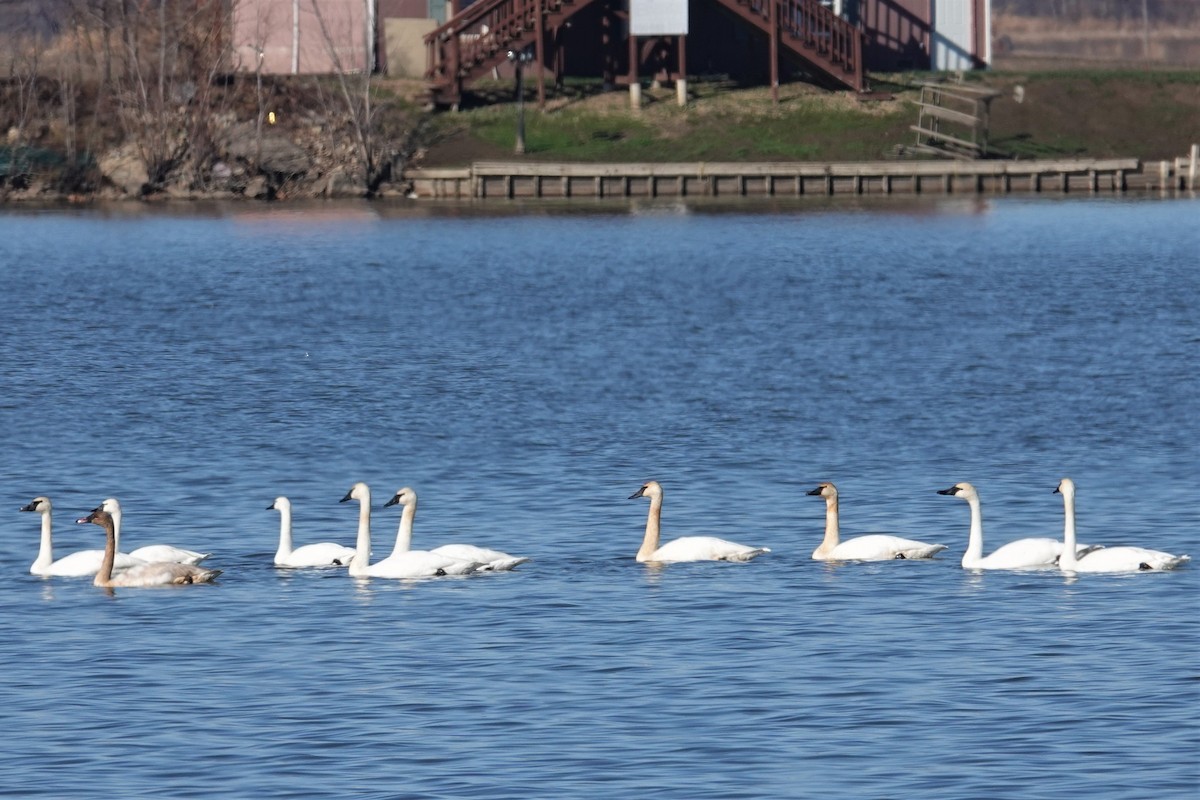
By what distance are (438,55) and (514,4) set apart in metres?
4.42

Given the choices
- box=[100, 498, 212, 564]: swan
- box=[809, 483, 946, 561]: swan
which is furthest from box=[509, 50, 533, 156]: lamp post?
box=[100, 498, 212, 564]: swan

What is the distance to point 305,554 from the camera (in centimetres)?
2225

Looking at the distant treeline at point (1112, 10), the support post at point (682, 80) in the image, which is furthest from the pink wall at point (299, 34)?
the distant treeline at point (1112, 10)

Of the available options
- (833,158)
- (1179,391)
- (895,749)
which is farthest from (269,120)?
(895,749)

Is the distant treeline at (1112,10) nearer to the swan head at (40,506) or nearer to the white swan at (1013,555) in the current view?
the white swan at (1013,555)

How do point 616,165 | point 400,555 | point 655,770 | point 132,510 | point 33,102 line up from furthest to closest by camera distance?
point 33,102, point 616,165, point 132,510, point 400,555, point 655,770

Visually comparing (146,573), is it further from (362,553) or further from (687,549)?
(687,549)

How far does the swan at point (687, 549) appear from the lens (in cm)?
2231

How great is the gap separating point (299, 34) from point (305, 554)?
218ft

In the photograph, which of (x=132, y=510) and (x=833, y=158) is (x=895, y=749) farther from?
(x=833, y=158)

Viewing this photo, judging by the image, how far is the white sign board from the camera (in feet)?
265

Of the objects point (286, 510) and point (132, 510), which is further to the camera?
point (132, 510)

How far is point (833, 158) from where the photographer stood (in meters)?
78.9

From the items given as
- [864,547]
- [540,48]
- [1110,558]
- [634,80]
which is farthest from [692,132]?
[1110,558]
